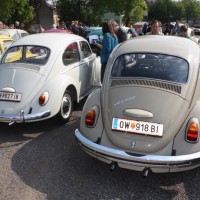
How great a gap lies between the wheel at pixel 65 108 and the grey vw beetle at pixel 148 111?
1.37 metres

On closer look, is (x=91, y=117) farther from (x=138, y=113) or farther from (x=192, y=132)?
(x=192, y=132)

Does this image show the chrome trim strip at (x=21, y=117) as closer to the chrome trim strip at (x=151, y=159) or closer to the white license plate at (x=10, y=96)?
the white license plate at (x=10, y=96)

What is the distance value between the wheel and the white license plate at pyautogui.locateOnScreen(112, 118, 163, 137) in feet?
6.53

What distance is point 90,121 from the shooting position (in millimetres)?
3971

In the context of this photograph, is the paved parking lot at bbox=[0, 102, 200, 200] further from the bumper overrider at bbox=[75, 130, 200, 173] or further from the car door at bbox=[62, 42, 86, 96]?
the car door at bbox=[62, 42, 86, 96]

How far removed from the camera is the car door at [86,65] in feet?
21.5

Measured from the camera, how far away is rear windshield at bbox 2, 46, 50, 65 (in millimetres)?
5781

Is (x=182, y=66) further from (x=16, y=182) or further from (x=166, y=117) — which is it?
(x=16, y=182)

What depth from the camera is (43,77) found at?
539cm

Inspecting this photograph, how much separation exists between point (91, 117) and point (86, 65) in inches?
114

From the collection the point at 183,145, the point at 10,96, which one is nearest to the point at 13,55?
the point at 10,96

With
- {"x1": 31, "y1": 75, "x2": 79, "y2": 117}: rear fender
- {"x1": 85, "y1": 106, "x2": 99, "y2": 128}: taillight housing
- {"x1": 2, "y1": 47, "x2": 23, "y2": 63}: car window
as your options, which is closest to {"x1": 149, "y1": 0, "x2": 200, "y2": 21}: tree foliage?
{"x1": 2, "y1": 47, "x2": 23, "y2": 63}: car window

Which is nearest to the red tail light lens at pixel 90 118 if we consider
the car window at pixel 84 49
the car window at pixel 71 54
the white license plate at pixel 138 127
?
the white license plate at pixel 138 127

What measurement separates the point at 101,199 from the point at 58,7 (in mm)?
42910
